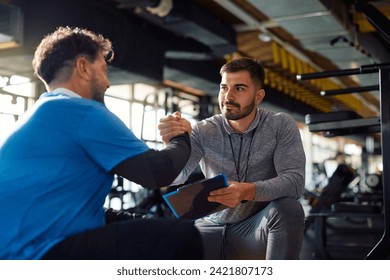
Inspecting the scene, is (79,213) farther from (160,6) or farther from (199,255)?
(160,6)

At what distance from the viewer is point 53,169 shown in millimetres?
1255

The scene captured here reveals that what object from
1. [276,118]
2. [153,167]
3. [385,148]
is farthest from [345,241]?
[153,167]

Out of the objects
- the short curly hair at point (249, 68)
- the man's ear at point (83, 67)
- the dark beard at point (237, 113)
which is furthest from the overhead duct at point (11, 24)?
the man's ear at point (83, 67)

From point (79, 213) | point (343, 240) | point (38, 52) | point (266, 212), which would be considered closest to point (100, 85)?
point (38, 52)

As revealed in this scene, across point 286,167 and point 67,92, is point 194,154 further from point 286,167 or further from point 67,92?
point 67,92

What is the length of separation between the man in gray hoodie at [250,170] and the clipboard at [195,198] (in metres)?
0.04

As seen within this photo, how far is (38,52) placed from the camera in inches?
59.2

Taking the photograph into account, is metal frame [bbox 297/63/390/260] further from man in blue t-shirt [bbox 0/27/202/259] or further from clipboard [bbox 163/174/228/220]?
man in blue t-shirt [bbox 0/27/202/259]

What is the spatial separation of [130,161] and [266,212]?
2.11 feet

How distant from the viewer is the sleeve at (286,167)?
5.71 ft

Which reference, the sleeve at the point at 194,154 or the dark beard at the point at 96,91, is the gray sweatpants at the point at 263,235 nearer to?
the sleeve at the point at 194,154

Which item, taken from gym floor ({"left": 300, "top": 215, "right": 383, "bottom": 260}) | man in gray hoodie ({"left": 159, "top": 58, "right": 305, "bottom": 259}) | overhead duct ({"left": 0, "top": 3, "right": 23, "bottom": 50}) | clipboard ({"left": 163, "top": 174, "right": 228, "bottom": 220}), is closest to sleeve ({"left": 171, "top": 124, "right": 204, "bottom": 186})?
man in gray hoodie ({"left": 159, "top": 58, "right": 305, "bottom": 259})

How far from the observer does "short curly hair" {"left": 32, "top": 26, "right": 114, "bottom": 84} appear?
4.72 feet
